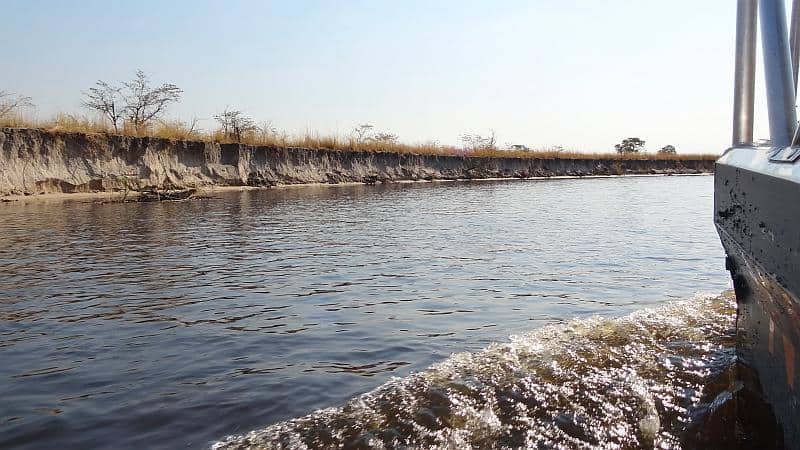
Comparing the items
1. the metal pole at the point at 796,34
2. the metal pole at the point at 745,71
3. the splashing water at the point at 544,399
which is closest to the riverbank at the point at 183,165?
the splashing water at the point at 544,399

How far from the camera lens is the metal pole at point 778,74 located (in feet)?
6.97

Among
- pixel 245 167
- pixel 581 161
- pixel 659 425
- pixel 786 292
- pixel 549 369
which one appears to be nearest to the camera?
pixel 786 292

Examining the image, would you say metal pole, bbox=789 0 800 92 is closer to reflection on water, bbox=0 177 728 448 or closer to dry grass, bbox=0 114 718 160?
reflection on water, bbox=0 177 728 448

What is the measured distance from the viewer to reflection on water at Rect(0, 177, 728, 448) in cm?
325

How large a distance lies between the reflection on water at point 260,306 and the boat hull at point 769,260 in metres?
1.93

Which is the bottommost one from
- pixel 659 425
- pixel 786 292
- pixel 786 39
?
pixel 659 425

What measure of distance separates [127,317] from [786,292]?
5.01 meters

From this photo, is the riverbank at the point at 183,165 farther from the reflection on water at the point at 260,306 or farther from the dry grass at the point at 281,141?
the reflection on water at the point at 260,306

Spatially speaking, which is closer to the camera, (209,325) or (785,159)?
(785,159)

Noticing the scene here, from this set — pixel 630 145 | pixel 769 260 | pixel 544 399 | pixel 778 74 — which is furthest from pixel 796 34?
pixel 630 145

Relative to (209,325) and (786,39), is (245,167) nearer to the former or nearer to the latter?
(209,325)

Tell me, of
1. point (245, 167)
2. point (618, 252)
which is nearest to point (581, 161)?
point (245, 167)

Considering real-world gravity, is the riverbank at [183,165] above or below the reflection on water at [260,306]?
above

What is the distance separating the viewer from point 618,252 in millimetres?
8766
